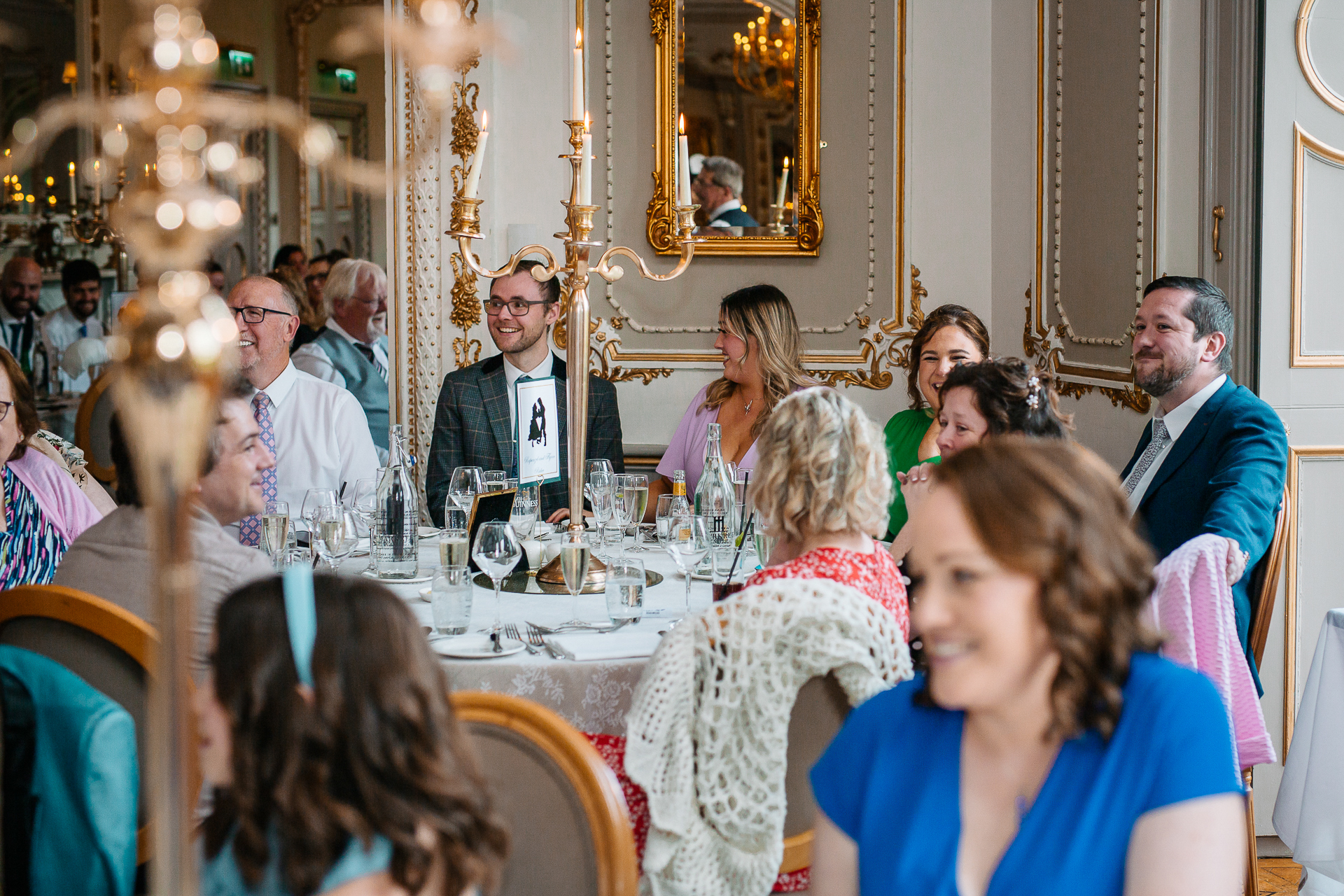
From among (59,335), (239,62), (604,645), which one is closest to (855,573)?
(604,645)

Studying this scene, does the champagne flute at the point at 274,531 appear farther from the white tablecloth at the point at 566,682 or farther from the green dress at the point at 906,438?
the green dress at the point at 906,438

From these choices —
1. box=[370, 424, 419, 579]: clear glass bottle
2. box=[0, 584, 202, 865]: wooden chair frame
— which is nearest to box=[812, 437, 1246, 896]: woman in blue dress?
box=[0, 584, 202, 865]: wooden chair frame

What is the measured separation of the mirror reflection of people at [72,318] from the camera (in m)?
6.12

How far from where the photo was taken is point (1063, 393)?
4.23 m

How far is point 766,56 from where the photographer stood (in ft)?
Result: 15.4

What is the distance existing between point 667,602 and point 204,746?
1.37 metres

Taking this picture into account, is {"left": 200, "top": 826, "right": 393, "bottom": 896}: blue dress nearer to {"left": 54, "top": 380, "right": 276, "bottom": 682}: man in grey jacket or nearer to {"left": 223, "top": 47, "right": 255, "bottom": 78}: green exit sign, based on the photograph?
{"left": 54, "top": 380, "right": 276, "bottom": 682}: man in grey jacket

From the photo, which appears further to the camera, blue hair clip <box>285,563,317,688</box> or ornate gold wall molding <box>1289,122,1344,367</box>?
ornate gold wall molding <box>1289,122,1344,367</box>

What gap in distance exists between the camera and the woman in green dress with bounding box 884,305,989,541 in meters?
3.61

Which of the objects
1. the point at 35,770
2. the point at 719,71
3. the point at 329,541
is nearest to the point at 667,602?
the point at 329,541

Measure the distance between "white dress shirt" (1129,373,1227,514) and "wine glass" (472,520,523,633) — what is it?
1.44m

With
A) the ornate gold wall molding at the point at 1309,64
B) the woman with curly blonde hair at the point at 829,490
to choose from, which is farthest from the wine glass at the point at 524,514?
the ornate gold wall molding at the point at 1309,64

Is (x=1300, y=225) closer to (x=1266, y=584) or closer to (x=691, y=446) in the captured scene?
(x=1266, y=584)

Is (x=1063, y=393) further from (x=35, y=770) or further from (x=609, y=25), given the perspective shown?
(x=35, y=770)
